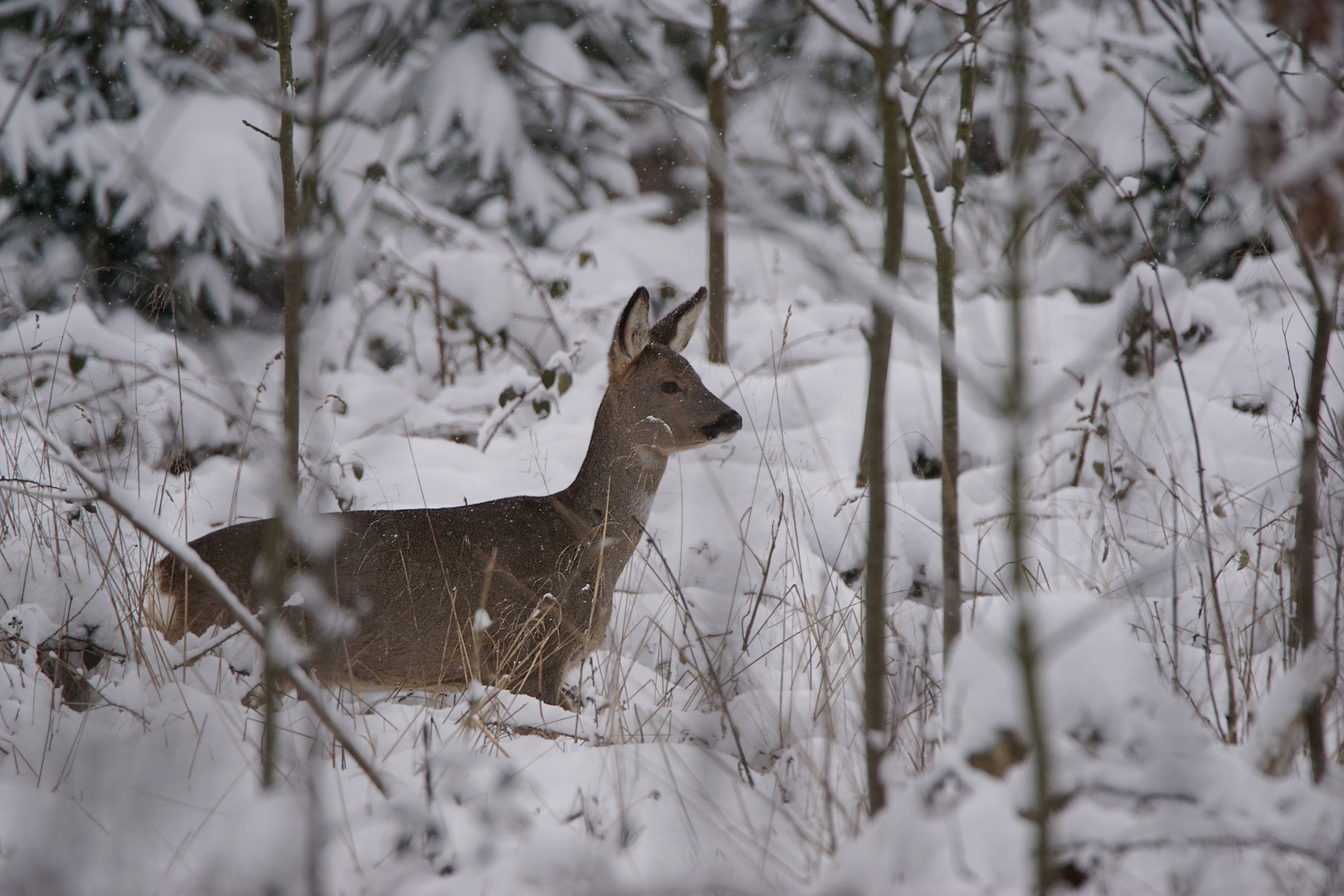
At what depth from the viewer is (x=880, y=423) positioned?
5.19ft

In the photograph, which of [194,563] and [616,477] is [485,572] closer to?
[616,477]

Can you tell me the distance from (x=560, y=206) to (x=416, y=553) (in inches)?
262

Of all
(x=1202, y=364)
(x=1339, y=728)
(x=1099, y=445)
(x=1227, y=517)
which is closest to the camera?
(x=1339, y=728)

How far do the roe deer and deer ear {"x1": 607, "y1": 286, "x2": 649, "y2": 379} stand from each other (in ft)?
0.04

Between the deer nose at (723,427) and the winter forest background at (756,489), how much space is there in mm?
293

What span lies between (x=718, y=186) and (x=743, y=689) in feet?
11.0

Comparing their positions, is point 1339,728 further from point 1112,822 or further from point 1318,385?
point 1112,822

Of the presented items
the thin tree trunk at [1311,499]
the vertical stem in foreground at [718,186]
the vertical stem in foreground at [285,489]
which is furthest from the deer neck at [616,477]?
the thin tree trunk at [1311,499]

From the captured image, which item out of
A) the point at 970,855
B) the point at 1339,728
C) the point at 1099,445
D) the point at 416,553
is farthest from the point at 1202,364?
the point at 970,855

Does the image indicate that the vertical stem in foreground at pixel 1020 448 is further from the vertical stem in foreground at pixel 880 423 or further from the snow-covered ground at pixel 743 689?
Answer: the vertical stem in foreground at pixel 880 423

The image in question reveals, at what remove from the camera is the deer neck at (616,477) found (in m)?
3.72

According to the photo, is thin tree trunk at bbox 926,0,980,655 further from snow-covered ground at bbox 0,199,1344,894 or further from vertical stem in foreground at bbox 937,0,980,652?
snow-covered ground at bbox 0,199,1344,894

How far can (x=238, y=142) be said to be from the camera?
7.12 meters

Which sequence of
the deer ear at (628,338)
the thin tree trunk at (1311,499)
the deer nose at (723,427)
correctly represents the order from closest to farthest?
1. the thin tree trunk at (1311,499)
2. the deer nose at (723,427)
3. the deer ear at (628,338)
